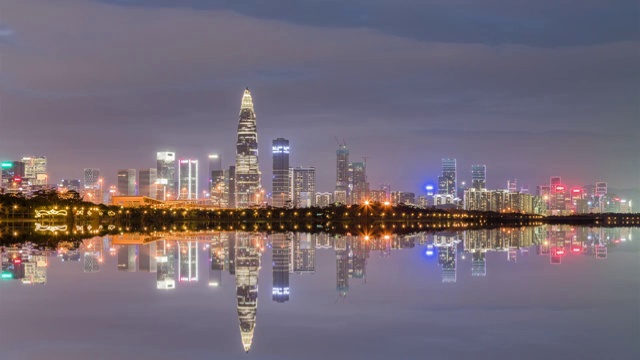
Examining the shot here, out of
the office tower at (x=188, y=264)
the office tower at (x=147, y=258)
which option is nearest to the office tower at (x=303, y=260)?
the office tower at (x=188, y=264)

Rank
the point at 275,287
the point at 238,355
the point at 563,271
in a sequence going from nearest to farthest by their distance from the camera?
the point at 238,355 → the point at 275,287 → the point at 563,271

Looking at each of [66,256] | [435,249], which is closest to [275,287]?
[66,256]

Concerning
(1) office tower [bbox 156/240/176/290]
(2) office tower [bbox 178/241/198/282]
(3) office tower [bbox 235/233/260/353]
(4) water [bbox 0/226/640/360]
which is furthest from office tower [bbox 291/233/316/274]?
(1) office tower [bbox 156/240/176/290]

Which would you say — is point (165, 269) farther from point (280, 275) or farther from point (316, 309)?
point (316, 309)

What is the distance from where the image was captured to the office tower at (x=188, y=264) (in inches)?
1718

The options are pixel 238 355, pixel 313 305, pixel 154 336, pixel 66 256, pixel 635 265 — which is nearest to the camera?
pixel 238 355

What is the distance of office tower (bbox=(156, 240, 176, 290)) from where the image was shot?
1580 inches

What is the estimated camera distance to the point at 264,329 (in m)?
26.2

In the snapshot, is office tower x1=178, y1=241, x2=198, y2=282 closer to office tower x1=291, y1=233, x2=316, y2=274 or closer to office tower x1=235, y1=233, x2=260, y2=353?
office tower x1=235, y1=233, x2=260, y2=353

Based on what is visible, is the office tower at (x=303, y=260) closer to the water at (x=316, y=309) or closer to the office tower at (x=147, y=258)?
the water at (x=316, y=309)

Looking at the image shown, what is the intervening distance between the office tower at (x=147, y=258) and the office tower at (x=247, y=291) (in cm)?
487

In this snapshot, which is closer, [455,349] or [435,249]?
[455,349]

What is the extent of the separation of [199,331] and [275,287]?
493 inches

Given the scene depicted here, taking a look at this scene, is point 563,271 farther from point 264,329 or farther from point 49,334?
point 49,334
